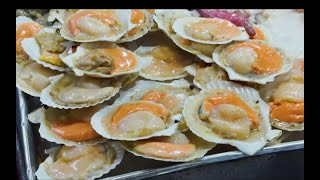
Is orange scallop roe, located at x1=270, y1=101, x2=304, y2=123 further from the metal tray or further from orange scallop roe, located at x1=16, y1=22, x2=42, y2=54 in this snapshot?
orange scallop roe, located at x1=16, y1=22, x2=42, y2=54

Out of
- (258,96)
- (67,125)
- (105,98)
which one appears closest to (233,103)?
(258,96)

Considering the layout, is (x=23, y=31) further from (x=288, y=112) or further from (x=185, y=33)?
(x=288, y=112)

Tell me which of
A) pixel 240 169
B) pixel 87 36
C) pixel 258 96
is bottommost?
pixel 240 169

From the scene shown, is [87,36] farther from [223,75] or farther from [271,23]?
[271,23]

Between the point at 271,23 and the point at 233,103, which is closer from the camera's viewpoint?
the point at 233,103

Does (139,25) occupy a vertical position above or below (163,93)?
above

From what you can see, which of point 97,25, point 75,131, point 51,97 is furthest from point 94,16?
point 75,131

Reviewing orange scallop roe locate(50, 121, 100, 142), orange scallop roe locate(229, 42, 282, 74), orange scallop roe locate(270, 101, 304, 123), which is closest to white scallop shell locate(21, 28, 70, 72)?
orange scallop roe locate(50, 121, 100, 142)
